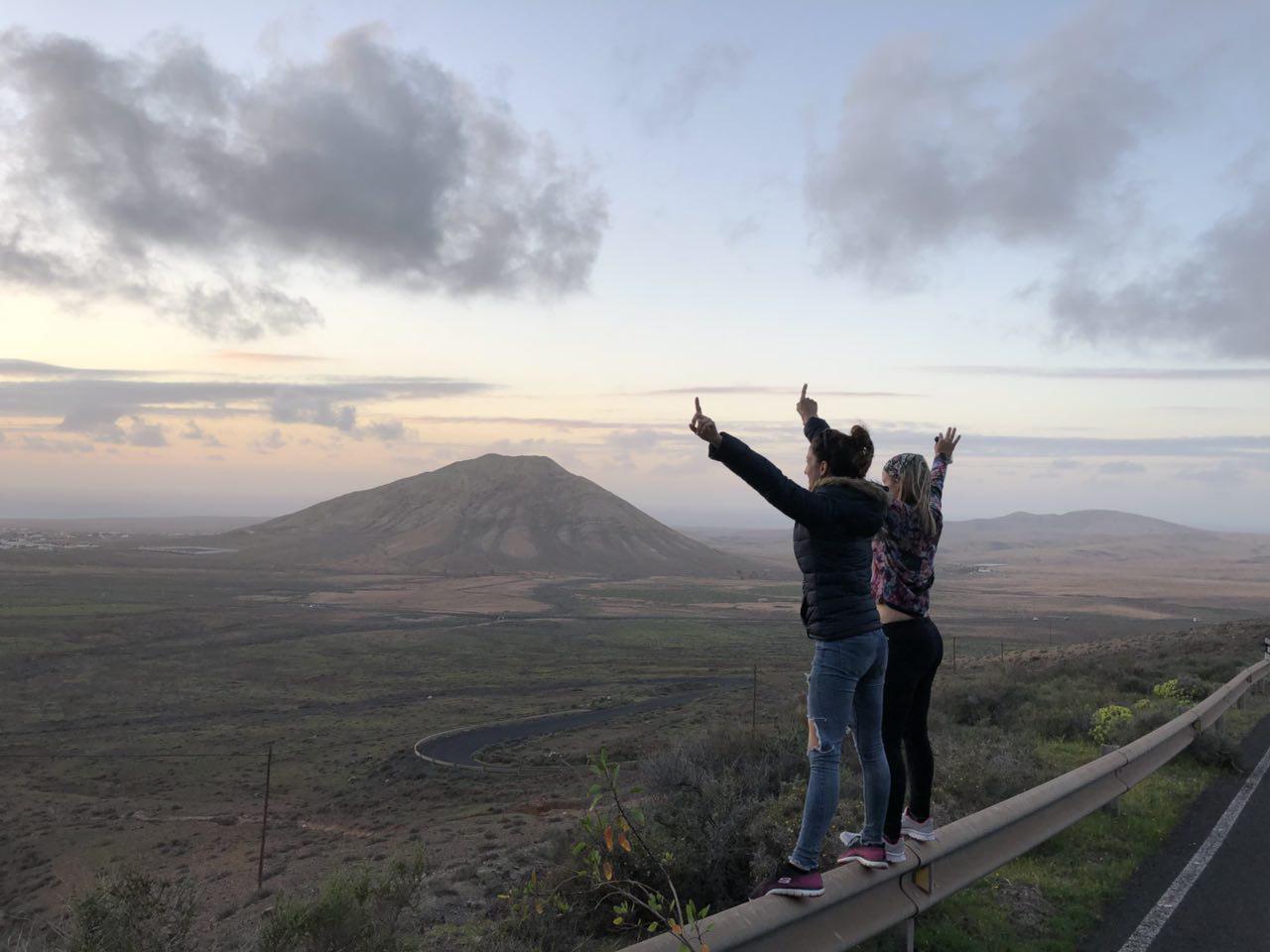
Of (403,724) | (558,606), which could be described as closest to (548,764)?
(403,724)

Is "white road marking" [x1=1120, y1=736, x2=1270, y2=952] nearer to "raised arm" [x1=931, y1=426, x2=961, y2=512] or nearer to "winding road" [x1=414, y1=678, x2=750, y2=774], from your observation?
"raised arm" [x1=931, y1=426, x2=961, y2=512]

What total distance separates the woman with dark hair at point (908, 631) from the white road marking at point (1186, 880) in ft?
4.60

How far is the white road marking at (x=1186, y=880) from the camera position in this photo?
4.32 metres

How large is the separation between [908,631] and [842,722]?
0.73 m

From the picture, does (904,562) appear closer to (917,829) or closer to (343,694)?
(917,829)

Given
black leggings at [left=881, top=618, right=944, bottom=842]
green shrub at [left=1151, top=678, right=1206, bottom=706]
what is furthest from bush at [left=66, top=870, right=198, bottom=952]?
green shrub at [left=1151, top=678, right=1206, bottom=706]

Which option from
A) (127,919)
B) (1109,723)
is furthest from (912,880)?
(1109,723)

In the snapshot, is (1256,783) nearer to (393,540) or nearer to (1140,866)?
(1140,866)

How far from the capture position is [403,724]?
4000 centimetres

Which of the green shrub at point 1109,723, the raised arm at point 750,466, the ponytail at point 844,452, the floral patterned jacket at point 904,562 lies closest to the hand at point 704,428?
the raised arm at point 750,466

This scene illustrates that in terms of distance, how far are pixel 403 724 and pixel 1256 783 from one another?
37908 millimetres

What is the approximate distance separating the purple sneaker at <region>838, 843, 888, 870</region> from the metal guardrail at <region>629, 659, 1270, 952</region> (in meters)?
0.03

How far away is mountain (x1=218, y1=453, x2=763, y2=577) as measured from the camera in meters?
165

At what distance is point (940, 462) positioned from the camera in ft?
15.9
